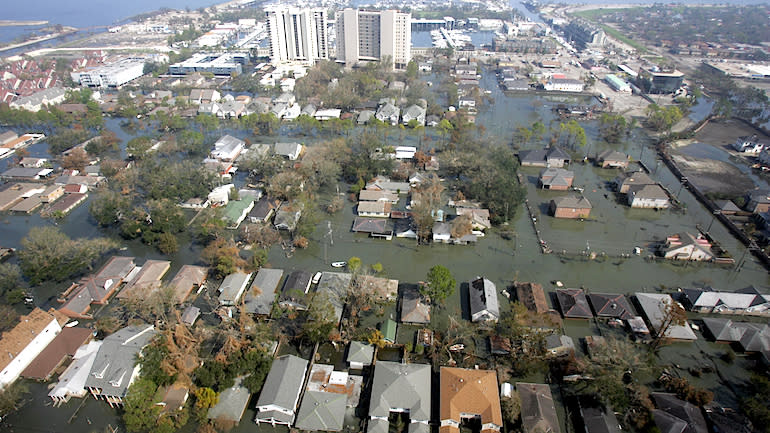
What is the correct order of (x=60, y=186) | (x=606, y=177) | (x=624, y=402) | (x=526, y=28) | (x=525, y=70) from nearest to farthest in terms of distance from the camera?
1. (x=624, y=402)
2. (x=60, y=186)
3. (x=606, y=177)
4. (x=525, y=70)
5. (x=526, y=28)

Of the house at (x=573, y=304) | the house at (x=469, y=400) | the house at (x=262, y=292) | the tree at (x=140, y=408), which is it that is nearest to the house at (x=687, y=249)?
the house at (x=573, y=304)

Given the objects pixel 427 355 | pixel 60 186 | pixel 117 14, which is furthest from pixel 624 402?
pixel 117 14

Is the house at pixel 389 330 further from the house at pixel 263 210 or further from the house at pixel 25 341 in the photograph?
the house at pixel 25 341

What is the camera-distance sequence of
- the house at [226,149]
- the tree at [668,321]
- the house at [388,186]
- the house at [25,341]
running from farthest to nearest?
the house at [226,149]
the house at [388,186]
the tree at [668,321]
the house at [25,341]

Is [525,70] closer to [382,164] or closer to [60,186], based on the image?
[382,164]

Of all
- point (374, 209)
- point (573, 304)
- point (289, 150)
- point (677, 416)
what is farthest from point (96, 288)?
point (677, 416)

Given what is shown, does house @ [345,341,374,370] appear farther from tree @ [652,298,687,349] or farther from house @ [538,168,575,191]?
house @ [538,168,575,191]

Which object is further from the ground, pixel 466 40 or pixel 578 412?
pixel 466 40
